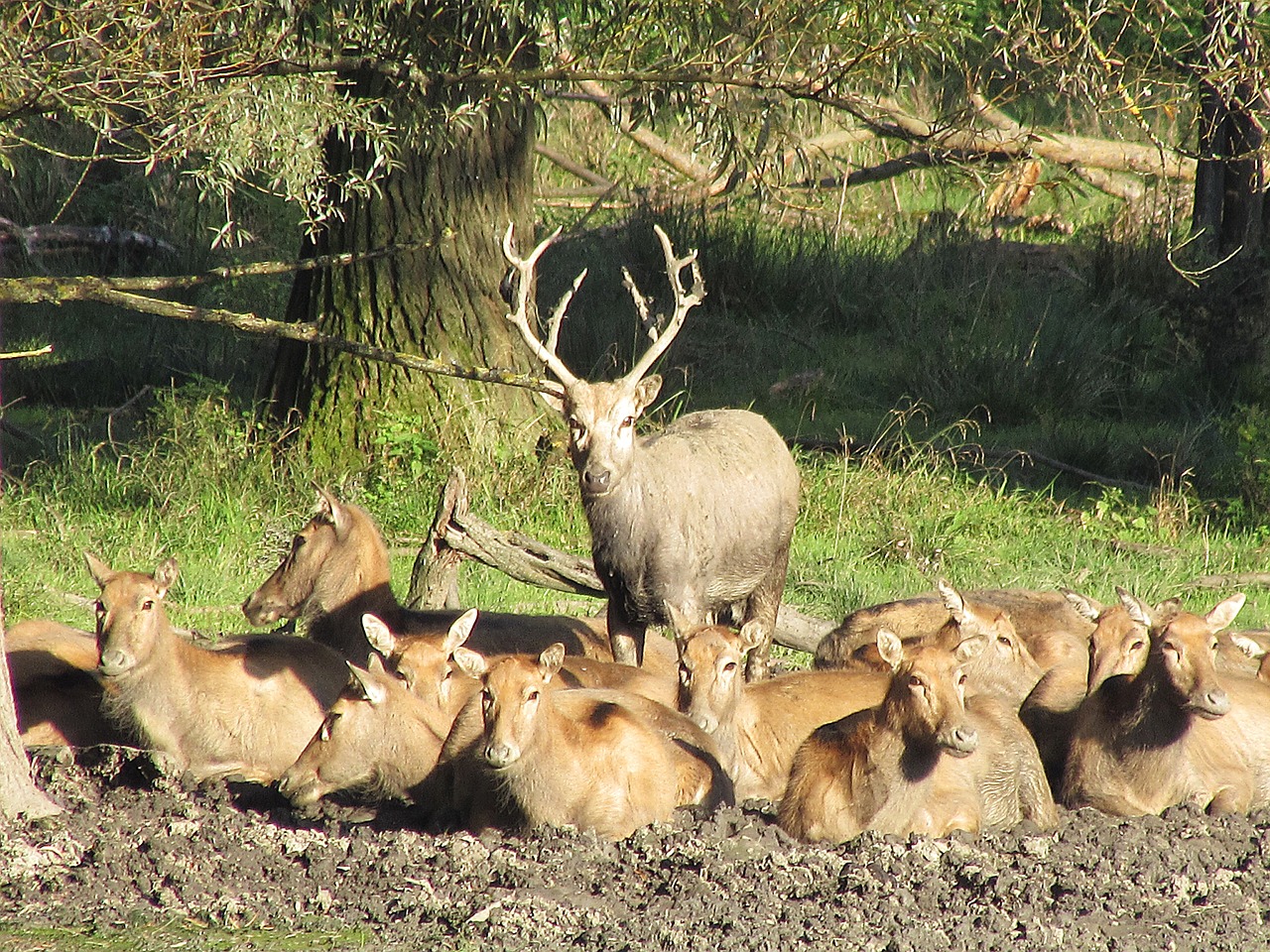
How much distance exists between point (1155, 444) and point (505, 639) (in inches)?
269

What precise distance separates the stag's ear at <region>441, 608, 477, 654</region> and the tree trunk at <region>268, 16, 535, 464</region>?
4214 millimetres

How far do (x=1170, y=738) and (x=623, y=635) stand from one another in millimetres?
2634

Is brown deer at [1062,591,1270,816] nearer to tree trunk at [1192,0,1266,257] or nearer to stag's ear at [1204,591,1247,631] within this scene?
stag's ear at [1204,591,1247,631]

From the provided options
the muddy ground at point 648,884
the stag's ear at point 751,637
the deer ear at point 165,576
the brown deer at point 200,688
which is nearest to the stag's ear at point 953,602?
the stag's ear at point 751,637

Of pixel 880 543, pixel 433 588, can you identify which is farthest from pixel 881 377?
pixel 433 588

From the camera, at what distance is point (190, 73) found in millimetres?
5082

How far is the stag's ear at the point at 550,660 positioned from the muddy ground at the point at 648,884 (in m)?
0.57

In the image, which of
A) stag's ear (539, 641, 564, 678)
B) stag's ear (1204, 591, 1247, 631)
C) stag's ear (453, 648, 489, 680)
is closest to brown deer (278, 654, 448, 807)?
stag's ear (453, 648, 489, 680)

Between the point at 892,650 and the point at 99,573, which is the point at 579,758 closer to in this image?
the point at 892,650

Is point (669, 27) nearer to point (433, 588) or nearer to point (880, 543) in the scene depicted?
point (433, 588)

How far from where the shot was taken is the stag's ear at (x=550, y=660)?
225 inches

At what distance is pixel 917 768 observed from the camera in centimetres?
570

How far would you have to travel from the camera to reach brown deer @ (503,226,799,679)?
7363mm

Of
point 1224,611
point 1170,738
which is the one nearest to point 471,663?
point 1170,738
